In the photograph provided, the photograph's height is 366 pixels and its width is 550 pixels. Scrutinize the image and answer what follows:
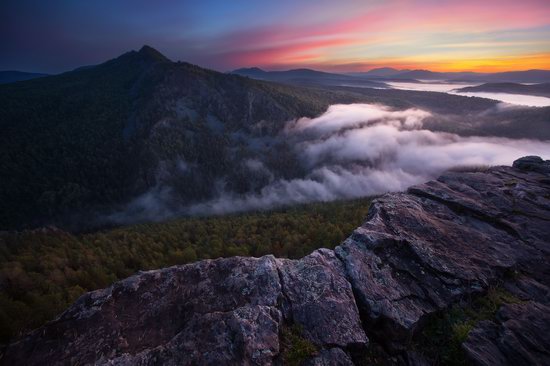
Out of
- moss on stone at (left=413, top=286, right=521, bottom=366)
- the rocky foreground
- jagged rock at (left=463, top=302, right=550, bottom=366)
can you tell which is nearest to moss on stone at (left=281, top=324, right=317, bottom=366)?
the rocky foreground

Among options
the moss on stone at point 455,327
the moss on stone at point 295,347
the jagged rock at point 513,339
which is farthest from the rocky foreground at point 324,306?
the moss on stone at point 455,327

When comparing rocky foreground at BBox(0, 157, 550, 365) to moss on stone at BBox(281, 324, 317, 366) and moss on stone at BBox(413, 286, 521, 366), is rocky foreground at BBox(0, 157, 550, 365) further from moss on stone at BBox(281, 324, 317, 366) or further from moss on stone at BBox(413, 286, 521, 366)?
moss on stone at BBox(413, 286, 521, 366)

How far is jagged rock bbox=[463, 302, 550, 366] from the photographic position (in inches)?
532

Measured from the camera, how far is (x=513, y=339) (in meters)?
14.2

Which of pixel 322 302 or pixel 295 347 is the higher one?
pixel 322 302

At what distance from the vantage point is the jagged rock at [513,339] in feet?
44.4

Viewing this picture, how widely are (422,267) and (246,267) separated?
11063mm

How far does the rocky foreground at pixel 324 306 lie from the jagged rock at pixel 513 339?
49mm

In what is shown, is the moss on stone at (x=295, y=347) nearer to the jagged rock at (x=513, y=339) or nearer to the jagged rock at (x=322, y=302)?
the jagged rock at (x=322, y=302)

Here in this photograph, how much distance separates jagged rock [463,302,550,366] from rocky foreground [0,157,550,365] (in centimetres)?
5

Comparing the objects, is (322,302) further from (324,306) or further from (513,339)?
(513,339)

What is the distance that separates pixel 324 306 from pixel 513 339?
30.3 feet

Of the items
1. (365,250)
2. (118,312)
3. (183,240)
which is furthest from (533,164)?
(183,240)

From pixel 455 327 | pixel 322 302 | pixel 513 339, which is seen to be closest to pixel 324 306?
pixel 322 302
